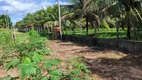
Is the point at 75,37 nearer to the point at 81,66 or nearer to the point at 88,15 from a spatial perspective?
the point at 88,15

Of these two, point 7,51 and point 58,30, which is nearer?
point 7,51

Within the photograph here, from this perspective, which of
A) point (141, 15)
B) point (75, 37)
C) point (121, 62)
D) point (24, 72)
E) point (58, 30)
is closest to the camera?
point (24, 72)

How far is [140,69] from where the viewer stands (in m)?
8.31

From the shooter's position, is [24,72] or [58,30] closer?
[24,72]

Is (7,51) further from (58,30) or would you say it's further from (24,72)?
(58,30)

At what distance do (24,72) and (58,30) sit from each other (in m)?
24.7

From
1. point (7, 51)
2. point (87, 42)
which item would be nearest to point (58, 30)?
point (87, 42)

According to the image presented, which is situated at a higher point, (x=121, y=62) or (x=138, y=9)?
(x=138, y=9)

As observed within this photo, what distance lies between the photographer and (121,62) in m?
9.66

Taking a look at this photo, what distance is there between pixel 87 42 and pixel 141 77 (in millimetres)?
10919

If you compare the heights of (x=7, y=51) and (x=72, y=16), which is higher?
(x=72, y=16)

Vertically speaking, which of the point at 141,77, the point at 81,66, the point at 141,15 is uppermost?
the point at 141,15

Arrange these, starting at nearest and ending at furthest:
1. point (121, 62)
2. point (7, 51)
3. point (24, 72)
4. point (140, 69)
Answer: point (24, 72) → point (140, 69) → point (121, 62) → point (7, 51)

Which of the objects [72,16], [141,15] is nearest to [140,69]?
[141,15]
